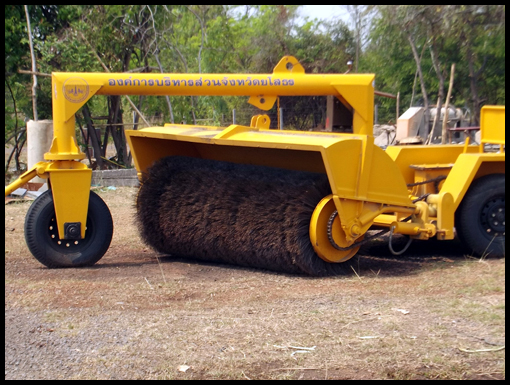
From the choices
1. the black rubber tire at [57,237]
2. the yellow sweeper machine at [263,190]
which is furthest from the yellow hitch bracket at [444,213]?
the black rubber tire at [57,237]

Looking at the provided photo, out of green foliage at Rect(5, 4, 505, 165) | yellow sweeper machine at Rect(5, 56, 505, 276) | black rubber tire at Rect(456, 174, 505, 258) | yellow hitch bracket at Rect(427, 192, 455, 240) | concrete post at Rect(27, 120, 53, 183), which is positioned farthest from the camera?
green foliage at Rect(5, 4, 505, 165)

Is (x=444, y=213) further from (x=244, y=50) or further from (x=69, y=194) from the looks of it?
(x=244, y=50)

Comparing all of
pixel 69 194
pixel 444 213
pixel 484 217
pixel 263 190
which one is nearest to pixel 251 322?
pixel 263 190

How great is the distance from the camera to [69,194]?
17.6 feet

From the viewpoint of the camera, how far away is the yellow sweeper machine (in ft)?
17.2

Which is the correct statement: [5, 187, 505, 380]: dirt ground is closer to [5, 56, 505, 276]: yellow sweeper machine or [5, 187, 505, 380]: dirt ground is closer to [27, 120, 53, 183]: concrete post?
[5, 56, 505, 276]: yellow sweeper machine

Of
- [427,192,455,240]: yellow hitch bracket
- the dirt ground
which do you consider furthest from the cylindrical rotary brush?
[427,192,455,240]: yellow hitch bracket

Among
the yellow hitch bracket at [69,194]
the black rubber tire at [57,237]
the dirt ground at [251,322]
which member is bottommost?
the dirt ground at [251,322]

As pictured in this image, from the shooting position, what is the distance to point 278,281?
5.20m

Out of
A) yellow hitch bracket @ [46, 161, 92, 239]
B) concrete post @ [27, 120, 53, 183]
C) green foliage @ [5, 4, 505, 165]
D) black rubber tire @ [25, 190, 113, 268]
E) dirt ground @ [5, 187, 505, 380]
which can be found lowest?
dirt ground @ [5, 187, 505, 380]

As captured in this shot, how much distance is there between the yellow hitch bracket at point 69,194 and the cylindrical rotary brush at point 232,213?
2.93 feet

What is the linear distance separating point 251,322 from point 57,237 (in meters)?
2.34

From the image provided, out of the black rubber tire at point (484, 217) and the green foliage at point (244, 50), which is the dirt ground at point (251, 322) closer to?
the black rubber tire at point (484, 217)

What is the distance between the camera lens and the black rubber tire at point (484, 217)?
20.1ft
